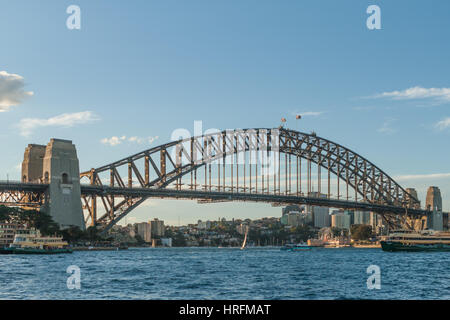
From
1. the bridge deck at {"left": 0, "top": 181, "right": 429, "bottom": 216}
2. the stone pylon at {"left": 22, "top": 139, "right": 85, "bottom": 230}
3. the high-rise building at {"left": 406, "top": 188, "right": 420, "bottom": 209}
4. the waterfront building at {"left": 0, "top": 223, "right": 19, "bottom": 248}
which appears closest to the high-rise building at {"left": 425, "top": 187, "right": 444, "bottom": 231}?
the high-rise building at {"left": 406, "top": 188, "right": 420, "bottom": 209}

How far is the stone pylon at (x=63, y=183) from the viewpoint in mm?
84062

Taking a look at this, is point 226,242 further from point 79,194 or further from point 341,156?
point 79,194

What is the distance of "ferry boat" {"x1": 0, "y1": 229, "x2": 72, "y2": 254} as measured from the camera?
7206cm

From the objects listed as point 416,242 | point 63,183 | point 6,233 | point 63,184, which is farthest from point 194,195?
point 416,242

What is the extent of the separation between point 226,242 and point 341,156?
199ft

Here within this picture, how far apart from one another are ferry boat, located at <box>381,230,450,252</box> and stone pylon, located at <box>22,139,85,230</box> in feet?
138

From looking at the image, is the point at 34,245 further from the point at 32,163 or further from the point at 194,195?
the point at 194,195

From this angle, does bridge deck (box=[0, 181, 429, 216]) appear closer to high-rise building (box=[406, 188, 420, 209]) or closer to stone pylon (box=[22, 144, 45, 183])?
stone pylon (box=[22, 144, 45, 183])

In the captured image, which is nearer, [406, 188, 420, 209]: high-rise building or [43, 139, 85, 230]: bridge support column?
[43, 139, 85, 230]: bridge support column

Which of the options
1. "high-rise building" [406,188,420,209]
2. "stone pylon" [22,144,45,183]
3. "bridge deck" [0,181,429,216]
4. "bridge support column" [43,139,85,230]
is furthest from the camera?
"high-rise building" [406,188,420,209]

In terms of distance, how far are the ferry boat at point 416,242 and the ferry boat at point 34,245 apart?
43535 millimetres

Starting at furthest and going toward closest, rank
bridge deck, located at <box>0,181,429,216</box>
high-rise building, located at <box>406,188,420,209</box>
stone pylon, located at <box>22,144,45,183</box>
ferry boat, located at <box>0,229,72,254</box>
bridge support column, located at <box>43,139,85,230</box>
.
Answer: high-rise building, located at <box>406,188,420,209</box> → stone pylon, located at <box>22,144,45,183</box> → bridge support column, located at <box>43,139,85,230</box> → bridge deck, located at <box>0,181,429,216</box> → ferry boat, located at <box>0,229,72,254</box>

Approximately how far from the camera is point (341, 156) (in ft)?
397
